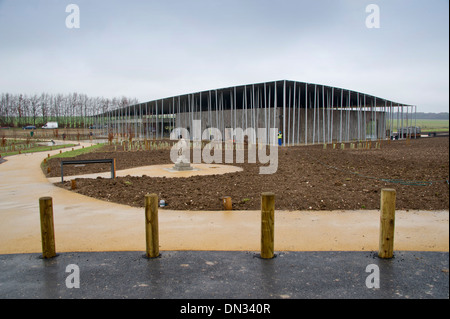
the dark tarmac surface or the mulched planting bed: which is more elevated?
the mulched planting bed

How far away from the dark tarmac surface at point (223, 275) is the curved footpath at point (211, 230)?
0.38 m

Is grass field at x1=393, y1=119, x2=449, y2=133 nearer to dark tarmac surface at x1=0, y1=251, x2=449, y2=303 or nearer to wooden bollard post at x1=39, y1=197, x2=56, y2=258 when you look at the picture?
dark tarmac surface at x1=0, y1=251, x2=449, y2=303

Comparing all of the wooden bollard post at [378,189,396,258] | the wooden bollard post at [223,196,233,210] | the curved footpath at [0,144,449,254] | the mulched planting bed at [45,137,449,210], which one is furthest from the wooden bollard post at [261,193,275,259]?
the mulched planting bed at [45,137,449,210]

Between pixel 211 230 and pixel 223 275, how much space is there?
210cm

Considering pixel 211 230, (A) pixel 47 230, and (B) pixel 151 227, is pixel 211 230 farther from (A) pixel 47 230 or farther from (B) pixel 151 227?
(A) pixel 47 230

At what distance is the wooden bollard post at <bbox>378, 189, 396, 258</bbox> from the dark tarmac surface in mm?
174

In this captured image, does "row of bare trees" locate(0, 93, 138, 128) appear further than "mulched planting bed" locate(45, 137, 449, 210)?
Yes

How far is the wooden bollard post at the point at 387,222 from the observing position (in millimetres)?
5145

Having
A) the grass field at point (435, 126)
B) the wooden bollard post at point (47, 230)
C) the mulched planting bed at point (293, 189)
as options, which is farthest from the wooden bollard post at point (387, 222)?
the wooden bollard post at point (47, 230)

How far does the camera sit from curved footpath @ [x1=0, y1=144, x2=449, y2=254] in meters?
5.88

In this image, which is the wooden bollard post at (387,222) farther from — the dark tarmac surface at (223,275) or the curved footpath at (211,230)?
the curved footpath at (211,230)

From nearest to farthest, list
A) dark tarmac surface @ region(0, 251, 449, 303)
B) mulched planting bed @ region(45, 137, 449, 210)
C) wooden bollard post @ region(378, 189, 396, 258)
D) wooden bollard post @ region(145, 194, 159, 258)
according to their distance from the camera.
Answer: dark tarmac surface @ region(0, 251, 449, 303) → wooden bollard post @ region(378, 189, 396, 258) → wooden bollard post @ region(145, 194, 159, 258) → mulched planting bed @ region(45, 137, 449, 210)

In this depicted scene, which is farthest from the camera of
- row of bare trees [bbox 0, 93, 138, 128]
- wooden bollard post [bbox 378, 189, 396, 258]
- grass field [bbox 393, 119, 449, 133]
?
row of bare trees [bbox 0, 93, 138, 128]

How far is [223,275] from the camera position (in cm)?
468
